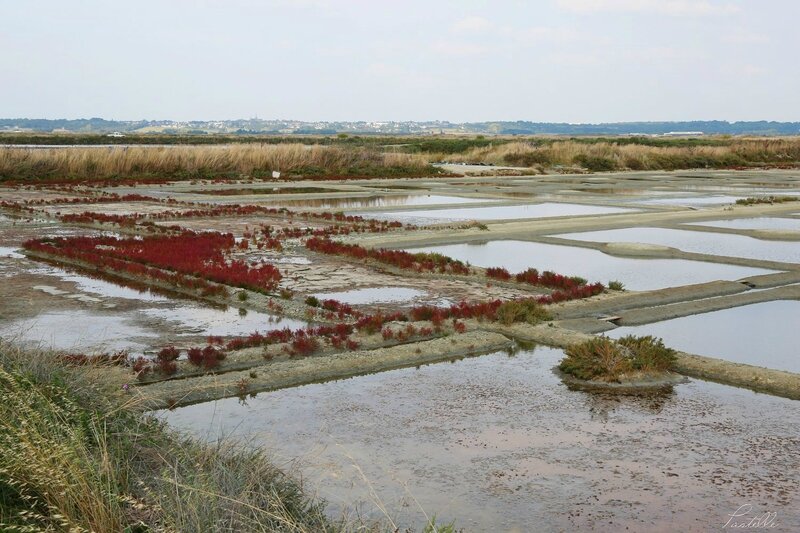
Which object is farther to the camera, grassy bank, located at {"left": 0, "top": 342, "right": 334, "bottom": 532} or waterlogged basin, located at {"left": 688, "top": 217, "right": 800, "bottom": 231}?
waterlogged basin, located at {"left": 688, "top": 217, "right": 800, "bottom": 231}

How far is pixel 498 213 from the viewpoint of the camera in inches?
957

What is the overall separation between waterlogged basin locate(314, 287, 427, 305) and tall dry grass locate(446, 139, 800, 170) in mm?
39120

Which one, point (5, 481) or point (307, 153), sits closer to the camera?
point (5, 481)

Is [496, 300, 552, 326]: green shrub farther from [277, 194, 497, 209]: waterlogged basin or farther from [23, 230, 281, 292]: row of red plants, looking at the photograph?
[277, 194, 497, 209]: waterlogged basin

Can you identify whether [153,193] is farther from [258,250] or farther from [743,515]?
[743,515]

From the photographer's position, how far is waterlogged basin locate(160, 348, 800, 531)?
529cm

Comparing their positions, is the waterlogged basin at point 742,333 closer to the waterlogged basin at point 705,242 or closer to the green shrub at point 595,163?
the waterlogged basin at point 705,242

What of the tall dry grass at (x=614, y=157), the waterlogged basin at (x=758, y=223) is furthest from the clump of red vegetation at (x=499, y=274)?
the tall dry grass at (x=614, y=157)

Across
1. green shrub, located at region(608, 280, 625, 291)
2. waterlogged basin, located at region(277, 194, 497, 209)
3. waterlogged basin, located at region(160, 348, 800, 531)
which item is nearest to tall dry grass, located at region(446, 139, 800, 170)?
waterlogged basin, located at region(277, 194, 497, 209)

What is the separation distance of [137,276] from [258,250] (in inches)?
124

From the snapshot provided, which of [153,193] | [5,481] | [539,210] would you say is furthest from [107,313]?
[153,193]

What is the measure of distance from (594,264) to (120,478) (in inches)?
451

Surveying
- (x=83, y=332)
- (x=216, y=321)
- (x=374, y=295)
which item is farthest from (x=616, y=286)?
(x=83, y=332)

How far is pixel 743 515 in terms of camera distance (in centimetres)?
521
